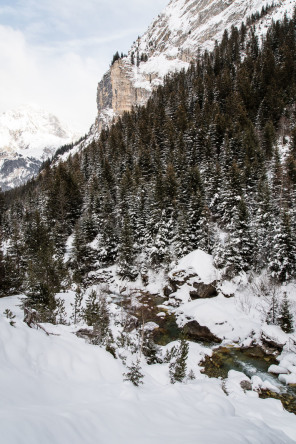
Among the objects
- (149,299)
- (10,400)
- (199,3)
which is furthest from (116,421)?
(199,3)

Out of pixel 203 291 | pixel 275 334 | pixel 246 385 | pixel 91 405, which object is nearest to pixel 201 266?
pixel 203 291

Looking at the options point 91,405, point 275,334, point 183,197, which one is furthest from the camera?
point 183,197

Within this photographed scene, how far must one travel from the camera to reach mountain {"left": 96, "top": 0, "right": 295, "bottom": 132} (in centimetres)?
14879

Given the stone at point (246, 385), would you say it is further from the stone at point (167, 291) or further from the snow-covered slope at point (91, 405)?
the stone at point (167, 291)

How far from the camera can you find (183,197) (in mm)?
44938

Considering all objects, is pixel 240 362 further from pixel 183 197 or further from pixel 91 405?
pixel 183 197

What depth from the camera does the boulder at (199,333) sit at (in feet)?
69.6

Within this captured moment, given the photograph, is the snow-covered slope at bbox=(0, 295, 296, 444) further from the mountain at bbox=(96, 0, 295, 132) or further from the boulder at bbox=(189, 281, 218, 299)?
the mountain at bbox=(96, 0, 295, 132)

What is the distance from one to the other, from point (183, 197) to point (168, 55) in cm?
16263

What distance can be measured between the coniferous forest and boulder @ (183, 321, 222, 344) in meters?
9.80

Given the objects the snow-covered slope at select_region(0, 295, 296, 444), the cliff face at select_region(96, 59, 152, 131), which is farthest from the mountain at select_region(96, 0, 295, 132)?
the snow-covered slope at select_region(0, 295, 296, 444)

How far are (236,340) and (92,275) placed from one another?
86.2 feet

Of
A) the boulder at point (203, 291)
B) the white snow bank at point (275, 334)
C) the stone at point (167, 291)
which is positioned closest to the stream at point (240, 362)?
the white snow bank at point (275, 334)

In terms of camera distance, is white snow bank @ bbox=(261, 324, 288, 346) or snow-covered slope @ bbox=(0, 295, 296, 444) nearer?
snow-covered slope @ bbox=(0, 295, 296, 444)
